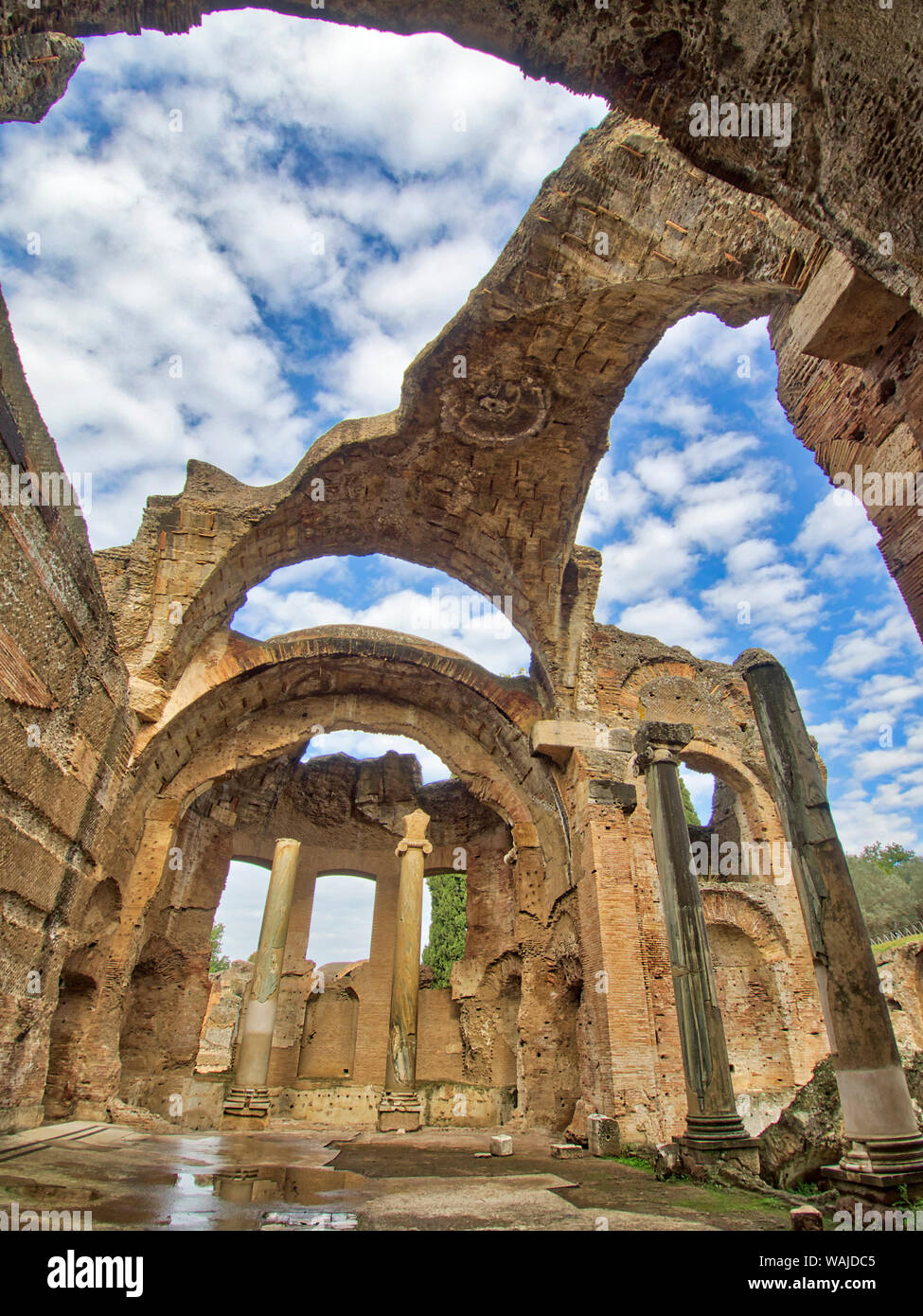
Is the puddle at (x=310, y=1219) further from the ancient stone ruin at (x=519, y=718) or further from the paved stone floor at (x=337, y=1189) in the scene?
the ancient stone ruin at (x=519, y=718)

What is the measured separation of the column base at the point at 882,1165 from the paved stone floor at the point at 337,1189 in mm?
447

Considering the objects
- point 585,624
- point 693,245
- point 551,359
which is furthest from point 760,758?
point 693,245

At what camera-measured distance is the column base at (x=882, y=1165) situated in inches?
152

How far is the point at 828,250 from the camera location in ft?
11.0

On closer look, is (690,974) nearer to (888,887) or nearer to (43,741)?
(43,741)

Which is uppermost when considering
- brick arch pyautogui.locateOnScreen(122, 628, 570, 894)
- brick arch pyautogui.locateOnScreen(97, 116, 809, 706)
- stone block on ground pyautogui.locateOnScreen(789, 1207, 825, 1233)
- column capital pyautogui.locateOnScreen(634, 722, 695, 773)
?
brick arch pyautogui.locateOnScreen(97, 116, 809, 706)

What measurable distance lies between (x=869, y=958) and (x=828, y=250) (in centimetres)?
428

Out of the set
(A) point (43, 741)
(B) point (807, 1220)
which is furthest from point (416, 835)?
(B) point (807, 1220)

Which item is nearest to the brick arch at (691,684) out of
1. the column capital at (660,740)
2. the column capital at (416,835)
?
the column capital at (660,740)

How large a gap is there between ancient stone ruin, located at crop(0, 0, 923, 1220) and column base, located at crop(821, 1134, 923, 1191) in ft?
0.10

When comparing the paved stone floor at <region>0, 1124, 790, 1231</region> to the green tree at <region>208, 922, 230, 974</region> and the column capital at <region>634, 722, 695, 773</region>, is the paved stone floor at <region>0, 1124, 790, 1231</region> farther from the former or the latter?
the green tree at <region>208, 922, 230, 974</region>

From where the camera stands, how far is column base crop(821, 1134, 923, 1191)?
3850 mm

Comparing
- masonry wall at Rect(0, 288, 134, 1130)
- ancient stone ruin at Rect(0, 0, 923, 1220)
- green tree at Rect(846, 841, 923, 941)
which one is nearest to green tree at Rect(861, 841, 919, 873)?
green tree at Rect(846, 841, 923, 941)

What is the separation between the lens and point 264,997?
1091cm
